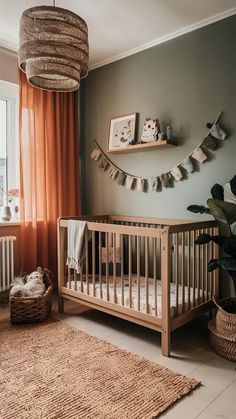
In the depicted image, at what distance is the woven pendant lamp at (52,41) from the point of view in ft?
5.64

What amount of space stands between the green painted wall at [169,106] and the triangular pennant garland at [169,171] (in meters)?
0.06

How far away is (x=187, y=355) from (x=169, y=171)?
1.55 m

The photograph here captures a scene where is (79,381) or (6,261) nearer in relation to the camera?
(79,381)

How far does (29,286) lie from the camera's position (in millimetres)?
2686

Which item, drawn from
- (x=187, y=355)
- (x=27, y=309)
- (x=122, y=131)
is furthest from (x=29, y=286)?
(x=122, y=131)

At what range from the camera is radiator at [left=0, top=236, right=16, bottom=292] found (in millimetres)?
2969

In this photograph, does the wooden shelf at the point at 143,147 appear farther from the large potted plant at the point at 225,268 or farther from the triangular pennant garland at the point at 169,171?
the large potted plant at the point at 225,268

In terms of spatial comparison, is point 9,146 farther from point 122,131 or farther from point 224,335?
point 224,335

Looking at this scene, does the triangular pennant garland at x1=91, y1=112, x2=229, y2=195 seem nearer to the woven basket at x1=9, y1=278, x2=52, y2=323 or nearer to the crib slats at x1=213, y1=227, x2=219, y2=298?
→ the crib slats at x1=213, y1=227, x2=219, y2=298

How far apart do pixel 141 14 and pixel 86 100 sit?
4.31ft

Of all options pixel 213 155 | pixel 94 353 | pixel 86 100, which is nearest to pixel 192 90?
pixel 213 155

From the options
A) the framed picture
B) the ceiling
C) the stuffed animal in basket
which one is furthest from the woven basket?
the ceiling

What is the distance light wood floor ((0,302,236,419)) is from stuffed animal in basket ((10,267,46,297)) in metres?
0.29

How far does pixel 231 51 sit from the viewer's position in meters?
2.50
